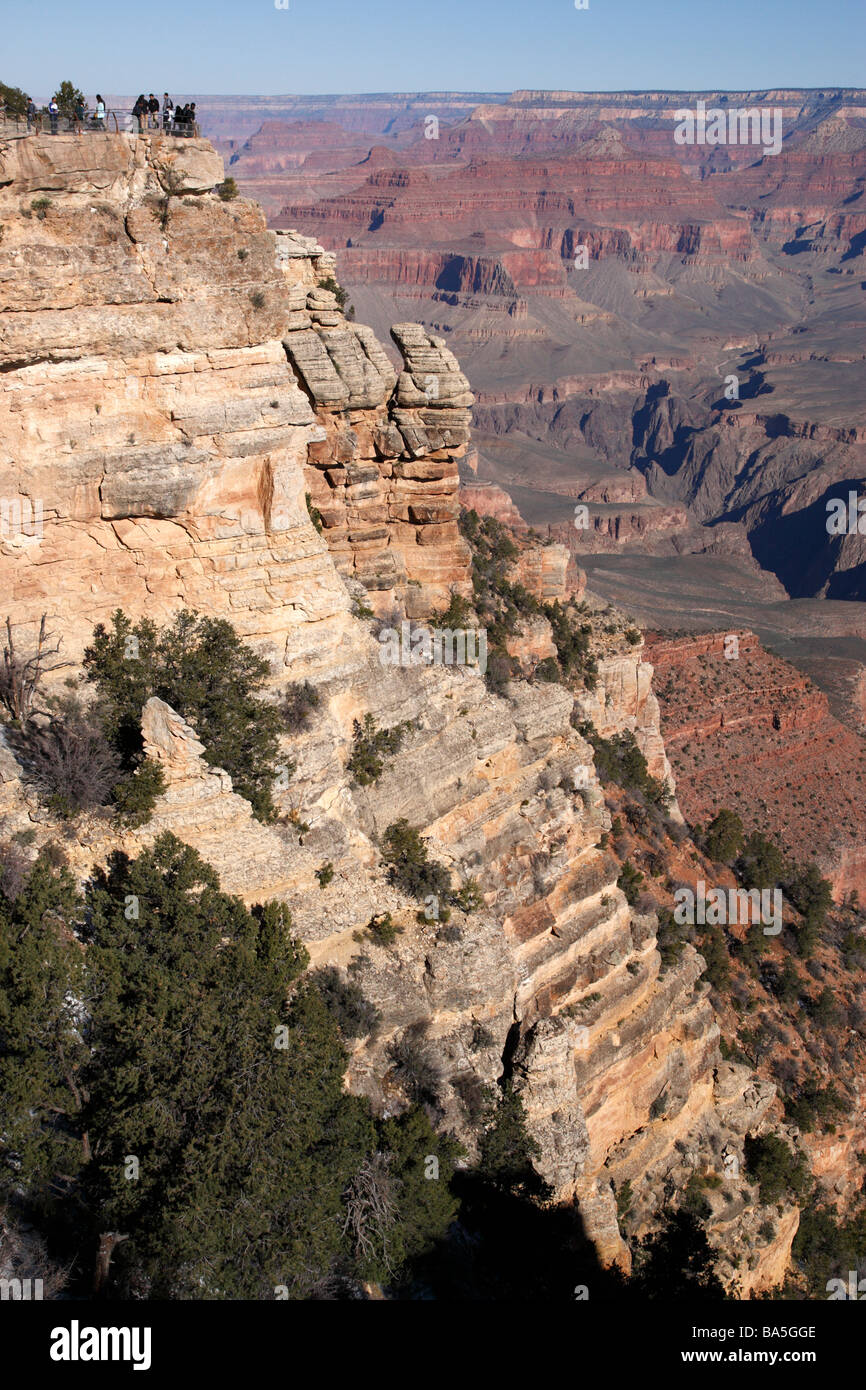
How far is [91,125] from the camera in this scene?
14.9 metres

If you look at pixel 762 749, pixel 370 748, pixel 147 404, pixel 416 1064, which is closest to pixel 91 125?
pixel 147 404

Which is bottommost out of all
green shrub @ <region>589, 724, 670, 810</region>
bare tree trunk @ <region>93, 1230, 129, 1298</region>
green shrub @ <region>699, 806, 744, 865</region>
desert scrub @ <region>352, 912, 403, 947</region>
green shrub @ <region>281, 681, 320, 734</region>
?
green shrub @ <region>699, 806, 744, 865</region>

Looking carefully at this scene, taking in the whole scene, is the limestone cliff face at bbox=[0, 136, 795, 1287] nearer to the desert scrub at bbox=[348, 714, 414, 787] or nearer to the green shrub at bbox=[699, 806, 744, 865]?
the desert scrub at bbox=[348, 714, 414, 787]

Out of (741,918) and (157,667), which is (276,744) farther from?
(741,918)

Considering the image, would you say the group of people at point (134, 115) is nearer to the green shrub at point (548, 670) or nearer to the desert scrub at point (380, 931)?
the desert scrub at point (380, 931)

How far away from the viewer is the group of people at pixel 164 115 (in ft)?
50.4

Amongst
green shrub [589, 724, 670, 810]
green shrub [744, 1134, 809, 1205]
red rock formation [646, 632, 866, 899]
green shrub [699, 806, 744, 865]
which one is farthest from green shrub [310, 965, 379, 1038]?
red rock formation [646, 632, 866, 899]

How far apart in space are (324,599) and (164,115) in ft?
23.8

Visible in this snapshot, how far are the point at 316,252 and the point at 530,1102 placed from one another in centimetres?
1563

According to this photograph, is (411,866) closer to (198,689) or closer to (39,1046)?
(198,689)

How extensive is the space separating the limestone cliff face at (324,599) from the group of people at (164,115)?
672 mm

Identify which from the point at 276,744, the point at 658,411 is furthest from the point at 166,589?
the point at 658,411

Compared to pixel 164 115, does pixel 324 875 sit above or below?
below

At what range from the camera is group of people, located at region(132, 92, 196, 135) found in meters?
15.4
